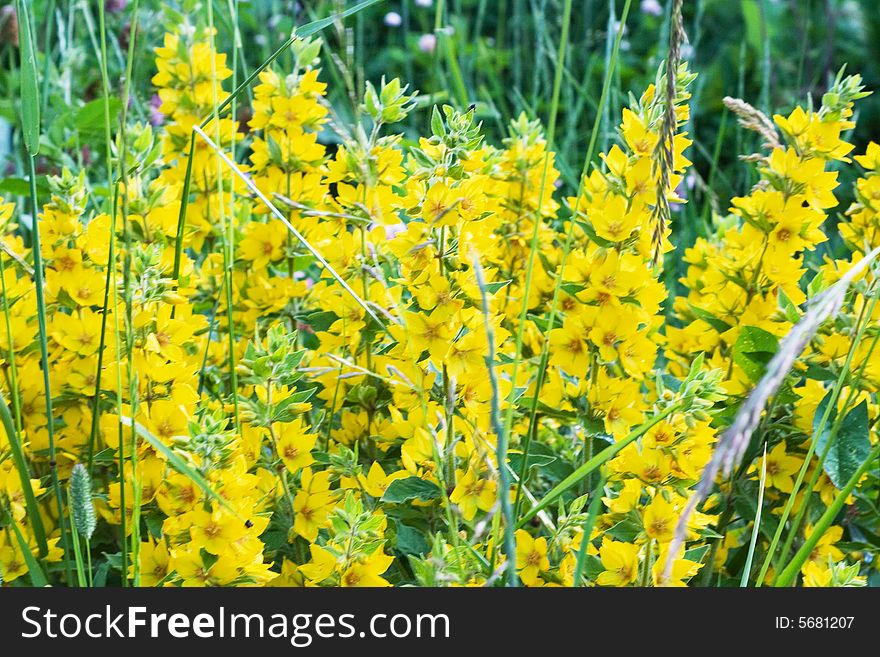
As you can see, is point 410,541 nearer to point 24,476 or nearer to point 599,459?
point 599,459

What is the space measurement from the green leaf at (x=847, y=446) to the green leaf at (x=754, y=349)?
0.08 meters

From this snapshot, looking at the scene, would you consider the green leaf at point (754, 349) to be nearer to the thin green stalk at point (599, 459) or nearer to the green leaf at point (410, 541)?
the thin green stalk at point (599, 459)

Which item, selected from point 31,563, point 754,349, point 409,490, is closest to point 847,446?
point 754,349

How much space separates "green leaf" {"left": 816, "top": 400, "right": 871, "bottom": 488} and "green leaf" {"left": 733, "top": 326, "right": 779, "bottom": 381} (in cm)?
8

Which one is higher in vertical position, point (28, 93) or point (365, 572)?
point (28, 93)

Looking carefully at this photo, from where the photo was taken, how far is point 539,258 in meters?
1.33

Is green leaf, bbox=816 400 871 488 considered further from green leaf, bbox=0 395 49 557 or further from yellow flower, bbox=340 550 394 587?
green leaf, bbox=0 395 49 557

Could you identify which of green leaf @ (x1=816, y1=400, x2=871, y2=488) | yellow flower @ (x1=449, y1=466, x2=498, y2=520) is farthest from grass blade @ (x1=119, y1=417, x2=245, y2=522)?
green leaf @ (x1=816, y1=400, x2=871, y2=488)

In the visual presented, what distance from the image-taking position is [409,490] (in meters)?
1.04

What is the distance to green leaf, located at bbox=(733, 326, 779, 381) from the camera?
3.79 feet

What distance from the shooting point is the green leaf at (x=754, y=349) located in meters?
1.15

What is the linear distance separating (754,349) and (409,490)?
0.42 m
